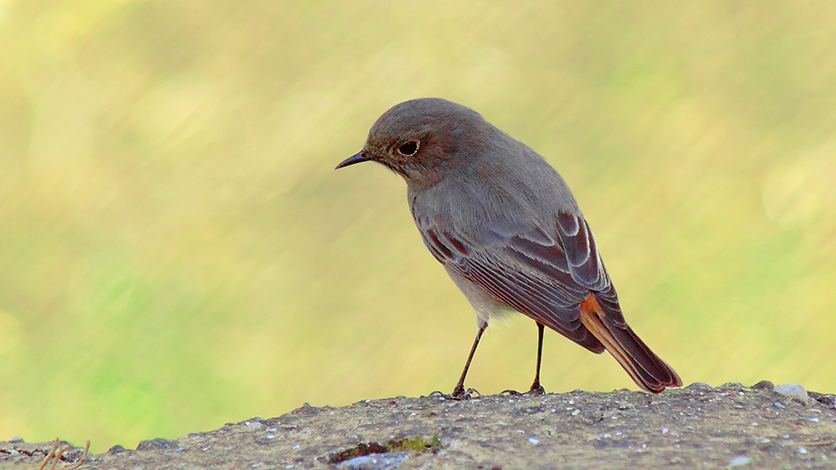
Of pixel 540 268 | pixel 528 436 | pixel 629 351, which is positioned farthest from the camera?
pixel 540 268

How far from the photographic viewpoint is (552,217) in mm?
4355

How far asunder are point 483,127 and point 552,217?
74 centimetres

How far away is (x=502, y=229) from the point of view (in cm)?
432

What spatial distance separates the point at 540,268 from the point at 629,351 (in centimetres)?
59

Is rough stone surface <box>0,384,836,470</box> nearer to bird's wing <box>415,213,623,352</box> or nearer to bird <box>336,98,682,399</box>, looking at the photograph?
bird <box>336,98,682,399</box>

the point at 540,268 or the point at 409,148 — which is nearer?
the point at 540,268

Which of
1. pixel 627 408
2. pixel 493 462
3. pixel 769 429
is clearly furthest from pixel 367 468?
pixel 769 429

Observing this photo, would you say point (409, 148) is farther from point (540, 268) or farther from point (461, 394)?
point (461, 394)

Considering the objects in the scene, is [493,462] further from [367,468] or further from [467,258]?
[467,258]

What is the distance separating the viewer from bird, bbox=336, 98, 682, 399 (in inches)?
155

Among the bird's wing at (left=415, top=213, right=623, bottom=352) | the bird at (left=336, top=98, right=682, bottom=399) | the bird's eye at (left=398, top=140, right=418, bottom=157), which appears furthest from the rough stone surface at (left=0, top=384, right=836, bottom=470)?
the bird's eye at (left=398, top=140, right=418, bottom=157)

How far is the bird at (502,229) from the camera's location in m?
3.94

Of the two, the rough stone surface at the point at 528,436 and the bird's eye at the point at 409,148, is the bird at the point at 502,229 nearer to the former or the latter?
the bird's eye at the point at 409,148

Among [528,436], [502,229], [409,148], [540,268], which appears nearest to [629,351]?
[540,268]
